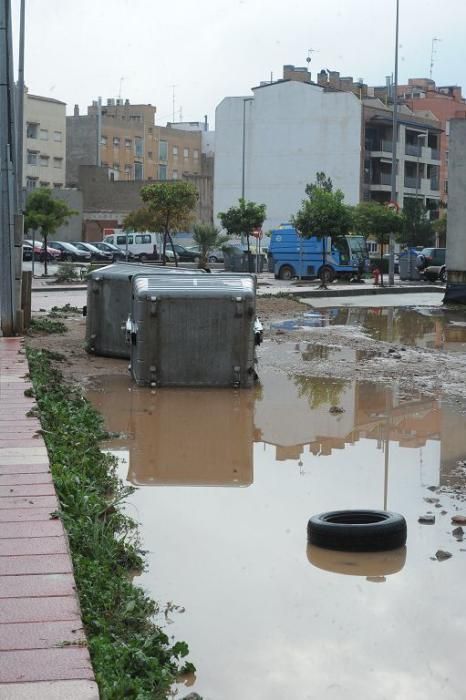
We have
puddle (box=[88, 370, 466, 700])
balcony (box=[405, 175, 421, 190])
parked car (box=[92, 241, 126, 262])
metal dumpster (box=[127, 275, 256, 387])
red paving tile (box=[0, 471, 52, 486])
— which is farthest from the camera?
balcony (box=[405, 175, 421, 190])

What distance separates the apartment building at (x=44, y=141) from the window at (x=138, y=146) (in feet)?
34.7

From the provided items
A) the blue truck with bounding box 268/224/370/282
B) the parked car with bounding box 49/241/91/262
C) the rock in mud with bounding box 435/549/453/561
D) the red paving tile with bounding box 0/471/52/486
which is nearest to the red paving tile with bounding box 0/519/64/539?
the red paving tile with bounding box 0/471/52/486

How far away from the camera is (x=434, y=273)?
51625mm

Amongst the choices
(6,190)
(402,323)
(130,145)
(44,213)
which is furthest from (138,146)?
(6,190)

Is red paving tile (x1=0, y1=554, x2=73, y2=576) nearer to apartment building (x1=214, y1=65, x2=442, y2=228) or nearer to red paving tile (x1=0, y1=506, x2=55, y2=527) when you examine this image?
red paving tile (x1=0, y1=506, x2=55, y2=527)

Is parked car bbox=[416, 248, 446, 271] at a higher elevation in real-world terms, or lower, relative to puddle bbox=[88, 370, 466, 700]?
higher

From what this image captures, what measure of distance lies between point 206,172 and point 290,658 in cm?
10488

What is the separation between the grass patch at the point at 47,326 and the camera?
2022 centimetres

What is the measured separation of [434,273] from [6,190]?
35.3 m

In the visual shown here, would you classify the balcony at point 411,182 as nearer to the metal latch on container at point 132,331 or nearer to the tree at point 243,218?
the tree at point 243,218

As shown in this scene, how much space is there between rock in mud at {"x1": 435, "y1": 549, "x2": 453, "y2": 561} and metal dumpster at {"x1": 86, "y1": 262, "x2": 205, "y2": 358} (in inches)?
362

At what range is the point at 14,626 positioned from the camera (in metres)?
4.79

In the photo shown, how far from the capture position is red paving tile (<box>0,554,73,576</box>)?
5.52 metres

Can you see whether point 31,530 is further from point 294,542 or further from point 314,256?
point 314,256
